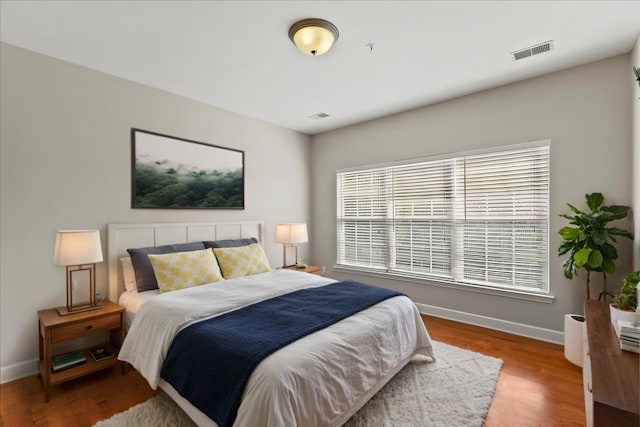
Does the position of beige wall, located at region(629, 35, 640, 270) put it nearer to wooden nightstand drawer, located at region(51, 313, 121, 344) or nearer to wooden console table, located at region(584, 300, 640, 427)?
wooden console table, located at region(584, 300, 640, 427)

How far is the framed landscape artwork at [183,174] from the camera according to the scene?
311 centimetres

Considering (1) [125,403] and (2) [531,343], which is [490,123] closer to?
(2) [531,343]

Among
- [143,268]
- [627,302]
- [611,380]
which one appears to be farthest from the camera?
[143,268]

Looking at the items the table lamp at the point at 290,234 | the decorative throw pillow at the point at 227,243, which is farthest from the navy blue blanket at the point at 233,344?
the table lamp at the point at 290,234

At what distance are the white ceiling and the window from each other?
0.93m

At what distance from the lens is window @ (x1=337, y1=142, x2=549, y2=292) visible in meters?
3.09

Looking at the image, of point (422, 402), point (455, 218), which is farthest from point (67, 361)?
point (455, 218)

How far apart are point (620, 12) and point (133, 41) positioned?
3.56 meters

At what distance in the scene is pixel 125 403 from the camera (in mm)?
2127

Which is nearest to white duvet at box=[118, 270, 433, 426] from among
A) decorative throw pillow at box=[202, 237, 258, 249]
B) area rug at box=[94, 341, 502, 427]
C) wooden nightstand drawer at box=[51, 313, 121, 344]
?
area rug at box=[94, 341, 502, 427]

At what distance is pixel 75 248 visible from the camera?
2314 millimetres

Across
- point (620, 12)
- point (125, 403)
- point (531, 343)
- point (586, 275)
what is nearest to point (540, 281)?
point (586, 275)

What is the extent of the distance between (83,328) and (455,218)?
149 inches

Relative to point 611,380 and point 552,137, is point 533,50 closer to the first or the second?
point 552,137
